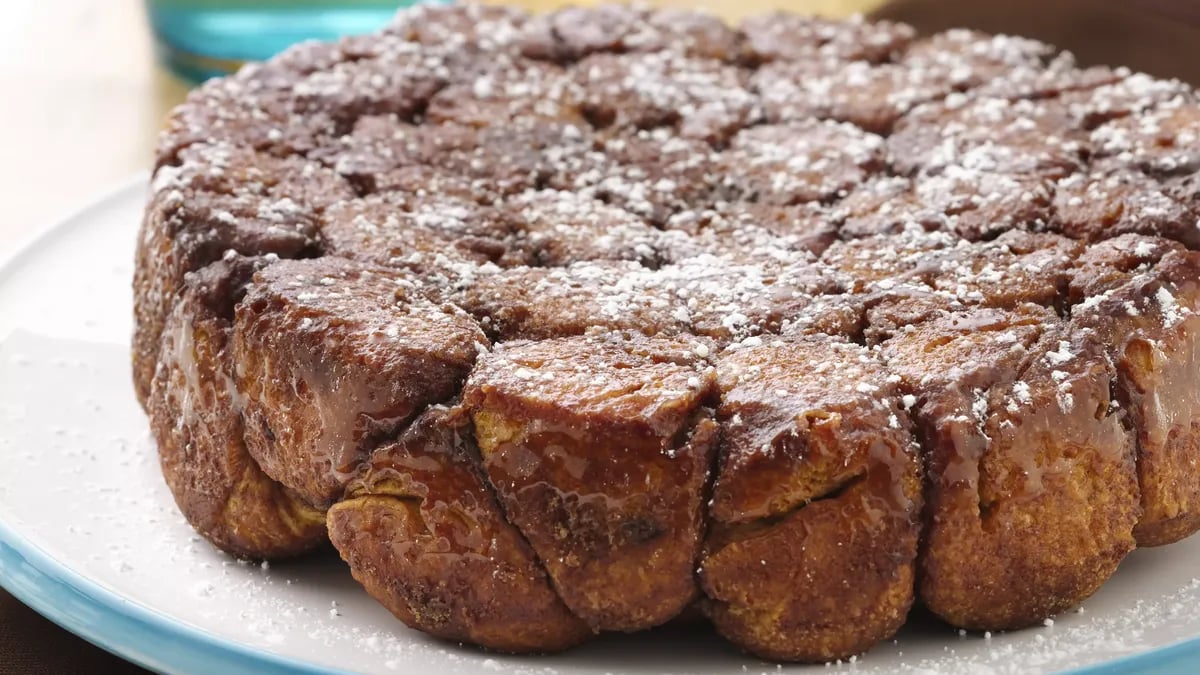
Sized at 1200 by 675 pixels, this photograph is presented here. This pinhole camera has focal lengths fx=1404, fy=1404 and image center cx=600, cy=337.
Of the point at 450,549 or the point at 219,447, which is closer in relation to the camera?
the point at 450,549

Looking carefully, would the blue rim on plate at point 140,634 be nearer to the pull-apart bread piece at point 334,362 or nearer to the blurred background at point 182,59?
the pull-apart bread piece at point 334,362

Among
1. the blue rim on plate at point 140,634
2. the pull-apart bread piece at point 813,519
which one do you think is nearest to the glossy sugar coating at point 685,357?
the pull-apart bread piece at point 813,519

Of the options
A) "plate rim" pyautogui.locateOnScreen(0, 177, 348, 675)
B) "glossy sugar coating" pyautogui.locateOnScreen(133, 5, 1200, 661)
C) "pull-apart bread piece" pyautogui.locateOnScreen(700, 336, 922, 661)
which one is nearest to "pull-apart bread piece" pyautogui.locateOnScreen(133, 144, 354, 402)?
"glossy sugar coating" pyautogui.locateOnScreen(133, 5, 1200, 661)

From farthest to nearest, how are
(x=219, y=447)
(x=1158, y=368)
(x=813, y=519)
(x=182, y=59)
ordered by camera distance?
(x=182, y=59)
(x=219, y=447)
(x=1158, y=368)
(x=813, y=519)

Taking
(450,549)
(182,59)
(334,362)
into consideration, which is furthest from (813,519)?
(182,59)

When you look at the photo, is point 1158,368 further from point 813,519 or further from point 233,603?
point 233,603

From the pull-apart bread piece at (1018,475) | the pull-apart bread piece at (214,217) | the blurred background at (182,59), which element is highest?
the pull-apart bread piece at (1018,475)

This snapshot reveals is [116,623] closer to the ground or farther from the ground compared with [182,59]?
farther from the ground
